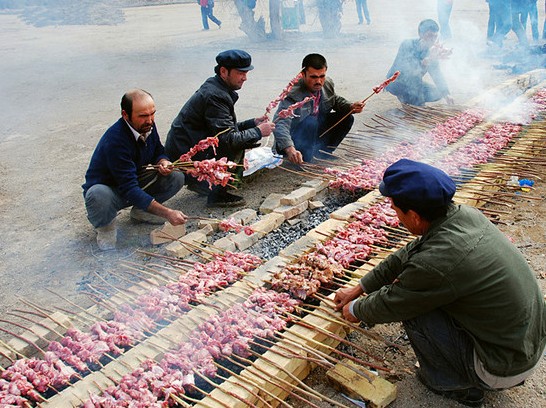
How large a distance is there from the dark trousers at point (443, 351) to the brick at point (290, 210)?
91.1 inches

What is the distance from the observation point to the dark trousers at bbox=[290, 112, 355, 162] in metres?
6.50

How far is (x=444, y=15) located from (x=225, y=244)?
40.6 ft

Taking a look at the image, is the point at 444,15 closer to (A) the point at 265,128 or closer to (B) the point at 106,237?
(A) the point at 265,128

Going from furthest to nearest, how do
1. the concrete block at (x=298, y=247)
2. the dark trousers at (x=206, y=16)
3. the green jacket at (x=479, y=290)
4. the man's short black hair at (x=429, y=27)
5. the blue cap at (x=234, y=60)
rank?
the dark trousers at (x=206, y=16) → the man's short black hair at (x=429, y=27) → the blue cap at (x=234, y=60) → the concrete block at (x=298, y=247) → the green jacket at (x=479, y=290)

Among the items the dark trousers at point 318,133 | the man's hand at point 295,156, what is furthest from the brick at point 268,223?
the dark trousers at point 318,133

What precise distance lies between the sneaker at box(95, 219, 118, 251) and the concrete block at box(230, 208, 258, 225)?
3.99 feet

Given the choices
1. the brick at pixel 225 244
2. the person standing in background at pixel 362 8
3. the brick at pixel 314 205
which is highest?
the person standing in background at pixel 362 8

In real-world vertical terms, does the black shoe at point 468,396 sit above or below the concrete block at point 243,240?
below

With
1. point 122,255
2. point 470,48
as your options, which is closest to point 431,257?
point 122,255

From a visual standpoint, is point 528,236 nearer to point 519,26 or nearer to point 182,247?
point 182,247

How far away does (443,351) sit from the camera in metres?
2.74

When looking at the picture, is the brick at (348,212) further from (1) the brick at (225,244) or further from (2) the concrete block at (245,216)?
(1) the brick at (225,244)

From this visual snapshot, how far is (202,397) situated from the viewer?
300 cm

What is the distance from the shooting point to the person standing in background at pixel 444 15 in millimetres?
13609
